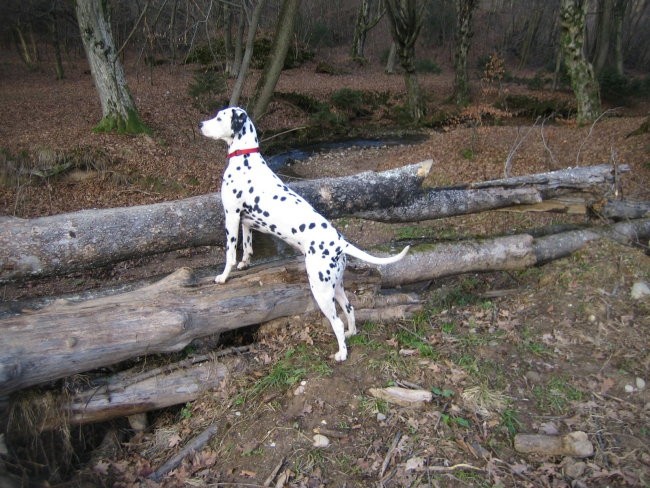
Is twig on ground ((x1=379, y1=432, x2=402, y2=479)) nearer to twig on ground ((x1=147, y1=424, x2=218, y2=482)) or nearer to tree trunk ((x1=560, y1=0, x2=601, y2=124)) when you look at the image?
twig on ground ((x1=147, y1=424, x2=218, y2=482))

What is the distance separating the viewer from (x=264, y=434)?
416 centimetres

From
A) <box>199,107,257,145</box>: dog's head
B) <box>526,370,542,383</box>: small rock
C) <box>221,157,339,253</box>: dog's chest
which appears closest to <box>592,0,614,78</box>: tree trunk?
<box>526,370,542,383</box>: small rock

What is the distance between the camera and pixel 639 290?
5.62 metres

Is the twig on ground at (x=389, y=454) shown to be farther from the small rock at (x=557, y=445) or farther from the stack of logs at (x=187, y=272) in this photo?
the stack of logs at (x=187, y=272)

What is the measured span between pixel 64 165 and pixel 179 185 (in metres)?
2.62

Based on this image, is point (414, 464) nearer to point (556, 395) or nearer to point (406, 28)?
point (556, 395)

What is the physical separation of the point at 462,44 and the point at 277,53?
11.7 m

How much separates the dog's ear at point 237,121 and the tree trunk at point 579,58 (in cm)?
1405

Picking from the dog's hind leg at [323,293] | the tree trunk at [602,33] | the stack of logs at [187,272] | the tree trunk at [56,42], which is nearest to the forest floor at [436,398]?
the stack of logs at [187,272]

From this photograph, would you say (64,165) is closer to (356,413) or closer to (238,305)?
(238,305)

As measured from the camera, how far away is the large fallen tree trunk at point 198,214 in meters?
4.98

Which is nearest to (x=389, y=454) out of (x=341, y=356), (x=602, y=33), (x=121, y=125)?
(x=341, y=356)

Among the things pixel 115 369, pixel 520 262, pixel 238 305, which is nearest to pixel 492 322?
pixel 520 262

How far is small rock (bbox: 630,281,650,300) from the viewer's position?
18.3 feet
